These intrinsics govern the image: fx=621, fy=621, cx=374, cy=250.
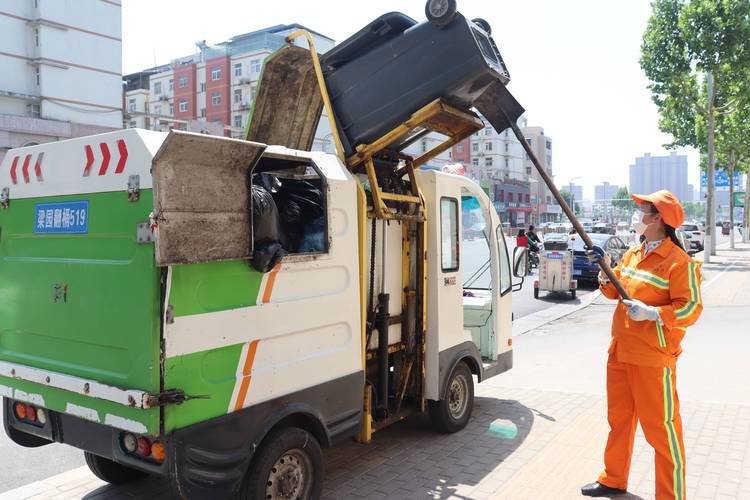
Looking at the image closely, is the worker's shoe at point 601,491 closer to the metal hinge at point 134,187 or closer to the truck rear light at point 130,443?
the truck rear light at point 130,443

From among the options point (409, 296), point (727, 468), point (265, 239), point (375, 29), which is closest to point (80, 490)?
point (265, 239)

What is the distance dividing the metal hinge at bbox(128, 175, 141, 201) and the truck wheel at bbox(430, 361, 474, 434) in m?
3.12

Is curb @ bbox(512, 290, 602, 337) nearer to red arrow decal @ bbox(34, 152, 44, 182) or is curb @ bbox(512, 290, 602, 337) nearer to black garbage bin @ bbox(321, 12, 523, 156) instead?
black garbage bin @ bbox(321, 12, 523, 156)

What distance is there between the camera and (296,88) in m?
5.25

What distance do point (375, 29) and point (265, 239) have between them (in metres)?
1.90

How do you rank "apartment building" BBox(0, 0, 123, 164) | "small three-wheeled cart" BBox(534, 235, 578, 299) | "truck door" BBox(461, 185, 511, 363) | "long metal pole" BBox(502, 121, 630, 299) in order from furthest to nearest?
"apartment building" BBox(0, 0, 123, 164) < "small three-wheeled cart" BBox(534, 235, 578, 299) < "truck door" BBox(461, 185, 511, 363) < "long metal pole" BBox(502, 121, 630, 299)

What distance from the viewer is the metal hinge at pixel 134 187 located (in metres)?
3.04

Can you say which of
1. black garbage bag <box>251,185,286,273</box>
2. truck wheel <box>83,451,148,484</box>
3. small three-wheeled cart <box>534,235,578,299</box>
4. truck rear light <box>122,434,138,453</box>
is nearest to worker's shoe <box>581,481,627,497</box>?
black garbage bag <box>251,185,286,273</box>

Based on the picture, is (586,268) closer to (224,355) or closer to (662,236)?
(662,236)

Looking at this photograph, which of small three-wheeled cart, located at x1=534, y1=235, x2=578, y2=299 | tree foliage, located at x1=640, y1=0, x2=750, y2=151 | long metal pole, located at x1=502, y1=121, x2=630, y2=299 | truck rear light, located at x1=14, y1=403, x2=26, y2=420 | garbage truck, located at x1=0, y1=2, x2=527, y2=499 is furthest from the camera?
tree foliage, located at x1=640, y1=0, x2=750, y2=151

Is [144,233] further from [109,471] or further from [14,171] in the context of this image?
[109,471]

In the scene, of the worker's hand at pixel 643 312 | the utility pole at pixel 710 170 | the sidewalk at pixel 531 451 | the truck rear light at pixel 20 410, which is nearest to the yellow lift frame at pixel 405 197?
the sidewalk at pixel 531 451

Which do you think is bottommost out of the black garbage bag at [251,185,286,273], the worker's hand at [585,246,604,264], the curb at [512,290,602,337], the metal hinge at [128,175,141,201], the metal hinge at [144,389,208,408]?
the curb at [512,290,602,337]

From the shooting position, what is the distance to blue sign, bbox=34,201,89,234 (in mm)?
3365
